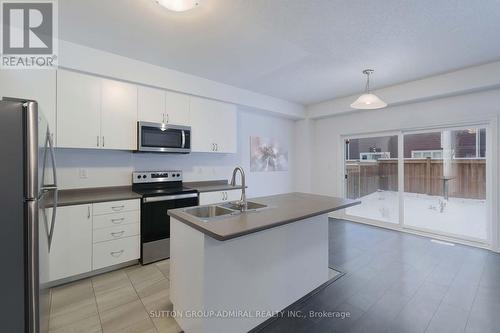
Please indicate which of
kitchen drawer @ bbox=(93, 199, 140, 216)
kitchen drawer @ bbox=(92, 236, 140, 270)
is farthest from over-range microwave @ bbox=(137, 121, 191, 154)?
kitchen drawer @ bbox=(92, 236, 140, 270)

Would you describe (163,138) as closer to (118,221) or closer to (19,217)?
(118,221)

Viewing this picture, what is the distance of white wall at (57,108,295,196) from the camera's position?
281 centimetres

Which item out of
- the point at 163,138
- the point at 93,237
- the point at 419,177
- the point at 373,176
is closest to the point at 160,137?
the point at 163,138

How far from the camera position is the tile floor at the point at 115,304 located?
176cm

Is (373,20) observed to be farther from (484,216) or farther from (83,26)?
(484,216)

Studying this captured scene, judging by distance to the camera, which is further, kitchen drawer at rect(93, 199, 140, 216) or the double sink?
kitchen drawer at rect(93, 199, 140, 216)

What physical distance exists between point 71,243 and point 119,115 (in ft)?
5.02

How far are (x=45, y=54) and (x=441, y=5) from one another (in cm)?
385

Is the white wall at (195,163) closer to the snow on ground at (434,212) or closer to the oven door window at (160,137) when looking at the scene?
the oven door window at (160,137)

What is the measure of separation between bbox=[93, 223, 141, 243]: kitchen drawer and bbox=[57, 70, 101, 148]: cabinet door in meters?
0.99

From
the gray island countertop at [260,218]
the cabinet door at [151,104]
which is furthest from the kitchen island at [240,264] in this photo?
the cabinet door at [151,104]

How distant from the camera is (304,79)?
3607mm

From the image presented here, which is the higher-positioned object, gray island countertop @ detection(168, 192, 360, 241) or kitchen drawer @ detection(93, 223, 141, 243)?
gray island countertop @ detection(168, 192, 360, 241)

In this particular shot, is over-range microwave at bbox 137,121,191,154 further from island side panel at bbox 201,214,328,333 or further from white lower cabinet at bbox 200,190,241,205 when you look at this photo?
island side panel at bbox 201,214,328,333
